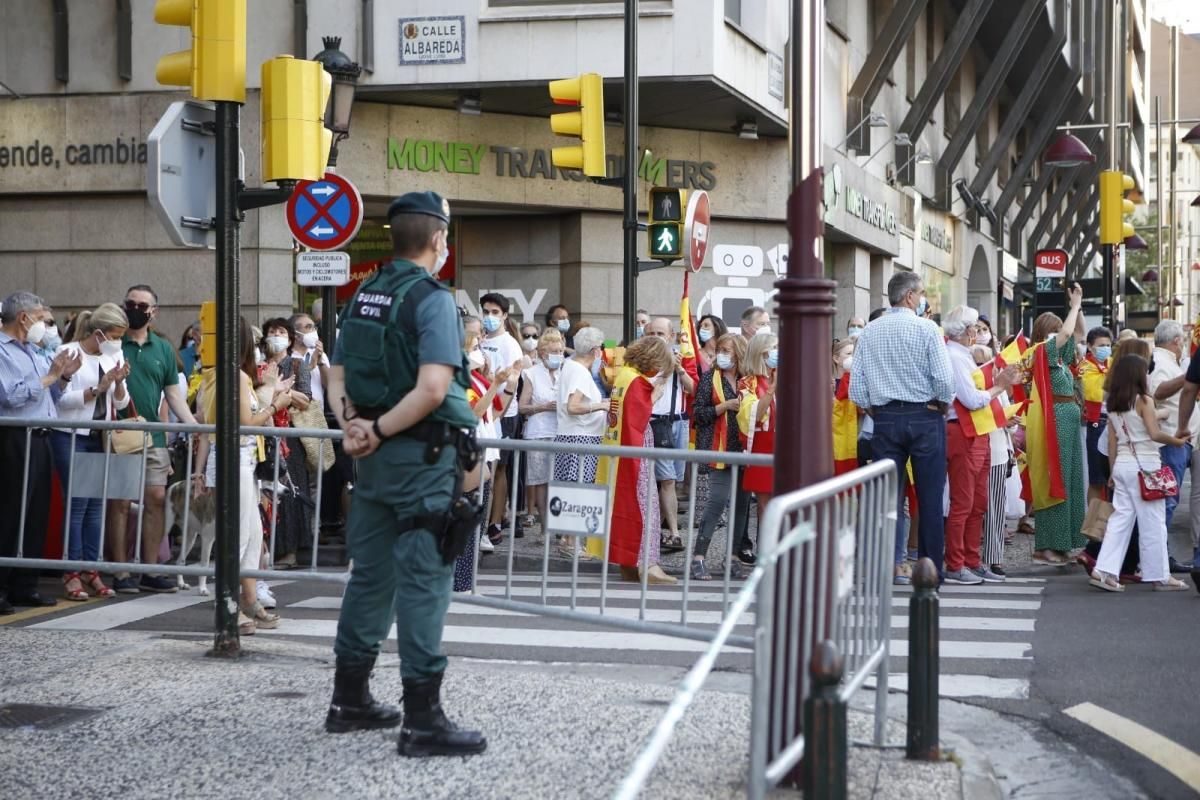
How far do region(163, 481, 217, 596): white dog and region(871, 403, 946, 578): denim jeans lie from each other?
4.29m

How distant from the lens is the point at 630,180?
15172mm

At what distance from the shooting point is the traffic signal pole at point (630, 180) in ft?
49.1

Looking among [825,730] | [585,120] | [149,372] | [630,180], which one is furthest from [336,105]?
[825,730]

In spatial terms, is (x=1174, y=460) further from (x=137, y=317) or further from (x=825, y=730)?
(x=825, y=730)

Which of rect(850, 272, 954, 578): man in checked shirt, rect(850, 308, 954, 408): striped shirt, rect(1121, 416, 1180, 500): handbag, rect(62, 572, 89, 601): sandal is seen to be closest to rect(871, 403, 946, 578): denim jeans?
rect(850, 272, 954, 578): man in checked shirt

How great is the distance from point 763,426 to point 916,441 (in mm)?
1495

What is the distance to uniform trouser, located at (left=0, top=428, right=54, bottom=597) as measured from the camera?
9320 millimetres

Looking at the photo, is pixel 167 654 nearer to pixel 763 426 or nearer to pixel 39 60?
pixel 763 426

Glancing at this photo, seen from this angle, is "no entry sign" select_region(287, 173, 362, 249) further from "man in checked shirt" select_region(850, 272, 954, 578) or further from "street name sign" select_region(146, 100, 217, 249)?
"street name sign" select_region(146, 100, 217, 249)

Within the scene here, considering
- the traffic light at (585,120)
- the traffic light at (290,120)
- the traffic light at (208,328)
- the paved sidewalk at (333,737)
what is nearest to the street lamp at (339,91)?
the traffic light at (585,120)

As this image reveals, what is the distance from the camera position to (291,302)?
789 inches

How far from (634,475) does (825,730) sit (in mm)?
4623

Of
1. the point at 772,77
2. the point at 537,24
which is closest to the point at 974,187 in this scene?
the point at 772,77

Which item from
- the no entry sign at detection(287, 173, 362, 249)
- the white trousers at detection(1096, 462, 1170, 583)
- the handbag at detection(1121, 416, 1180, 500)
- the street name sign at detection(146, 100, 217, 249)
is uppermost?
the no entry sign at detection(287, 173, 362, 249)
